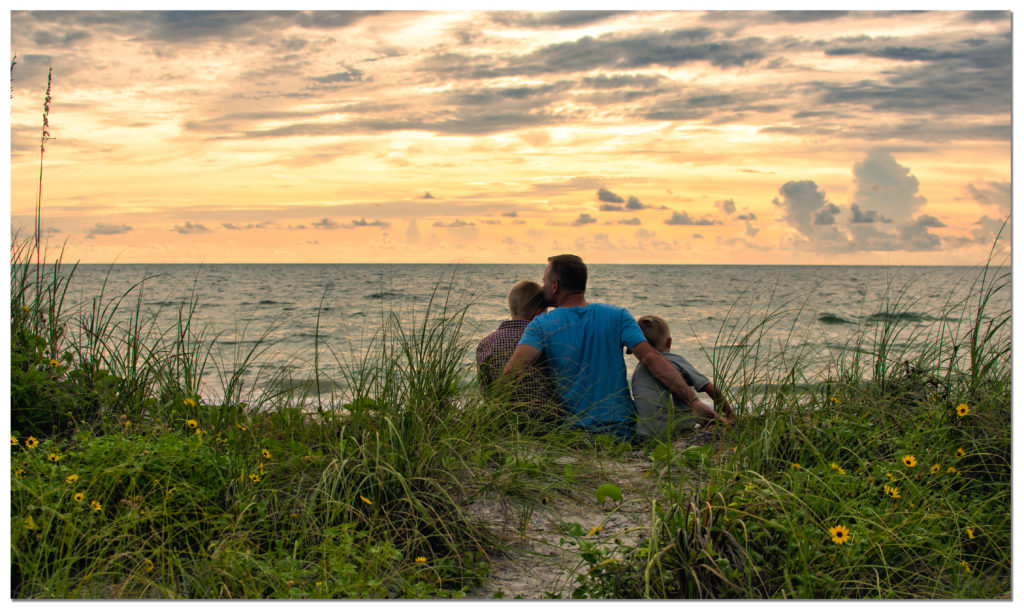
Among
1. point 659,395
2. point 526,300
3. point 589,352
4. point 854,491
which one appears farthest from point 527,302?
point 854,491

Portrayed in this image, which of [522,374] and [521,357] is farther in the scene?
[521,357]

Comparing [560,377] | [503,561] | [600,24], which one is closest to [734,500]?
[503,561]

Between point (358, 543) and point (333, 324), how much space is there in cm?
1753

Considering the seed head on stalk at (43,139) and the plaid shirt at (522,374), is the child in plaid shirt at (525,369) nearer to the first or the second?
the plaid shirt at (522,374)

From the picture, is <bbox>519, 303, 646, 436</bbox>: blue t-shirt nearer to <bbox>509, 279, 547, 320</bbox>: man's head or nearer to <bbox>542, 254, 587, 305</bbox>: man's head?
<bbox>542, 254, 587, 305</bbox>: man's head

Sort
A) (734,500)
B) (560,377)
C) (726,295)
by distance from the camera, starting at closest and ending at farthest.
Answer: (734,500) → (560,377) → (726,295)

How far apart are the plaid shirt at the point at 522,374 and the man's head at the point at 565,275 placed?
1.39 feet

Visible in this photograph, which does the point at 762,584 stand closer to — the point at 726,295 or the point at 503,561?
the point at 503,561

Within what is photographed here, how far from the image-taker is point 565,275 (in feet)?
16.4

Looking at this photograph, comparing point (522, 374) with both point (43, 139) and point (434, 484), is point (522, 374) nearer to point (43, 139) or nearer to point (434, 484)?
point (434, 484)

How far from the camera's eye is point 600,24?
3746mm

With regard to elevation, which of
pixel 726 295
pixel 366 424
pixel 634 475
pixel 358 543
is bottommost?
pixel 726 295

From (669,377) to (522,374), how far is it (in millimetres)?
1024

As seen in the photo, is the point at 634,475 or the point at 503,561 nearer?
the point at 503,561
